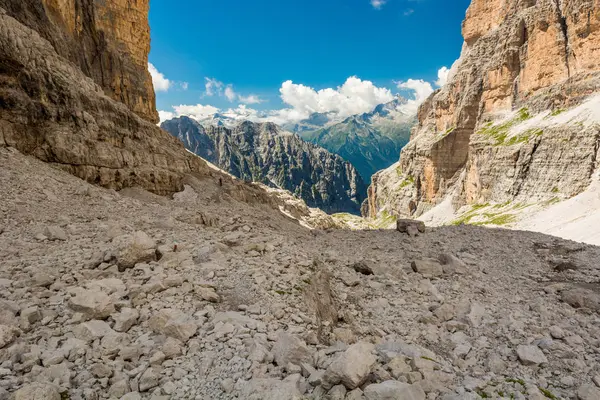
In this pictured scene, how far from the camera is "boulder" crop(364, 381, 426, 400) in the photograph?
15.3 feet

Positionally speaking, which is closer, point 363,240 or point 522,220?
point 363,240

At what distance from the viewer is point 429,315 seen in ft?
31.6

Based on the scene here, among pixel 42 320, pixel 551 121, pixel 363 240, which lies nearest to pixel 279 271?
pixel 42 320

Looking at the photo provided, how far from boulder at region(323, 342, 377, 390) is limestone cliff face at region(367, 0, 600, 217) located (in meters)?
78.8

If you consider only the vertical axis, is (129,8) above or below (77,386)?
above

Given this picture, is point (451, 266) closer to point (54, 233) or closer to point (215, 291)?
point (215, 291)

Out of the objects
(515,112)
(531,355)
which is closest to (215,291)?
(531,355)

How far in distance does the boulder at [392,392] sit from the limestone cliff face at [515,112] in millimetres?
78637

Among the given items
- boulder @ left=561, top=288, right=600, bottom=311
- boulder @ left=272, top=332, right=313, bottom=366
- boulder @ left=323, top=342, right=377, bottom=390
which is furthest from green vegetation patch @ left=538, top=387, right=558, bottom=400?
boulder @ left=561, top=288, right=600, bottom=311

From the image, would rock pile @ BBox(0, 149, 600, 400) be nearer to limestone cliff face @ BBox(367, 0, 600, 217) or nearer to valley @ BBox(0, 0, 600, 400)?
valley @ BBox(0, 0, 600, 400)

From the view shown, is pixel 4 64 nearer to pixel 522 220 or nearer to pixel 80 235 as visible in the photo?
pixel 80 235

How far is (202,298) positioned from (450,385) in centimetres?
571

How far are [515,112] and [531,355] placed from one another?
11663cm

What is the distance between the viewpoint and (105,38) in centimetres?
4622
